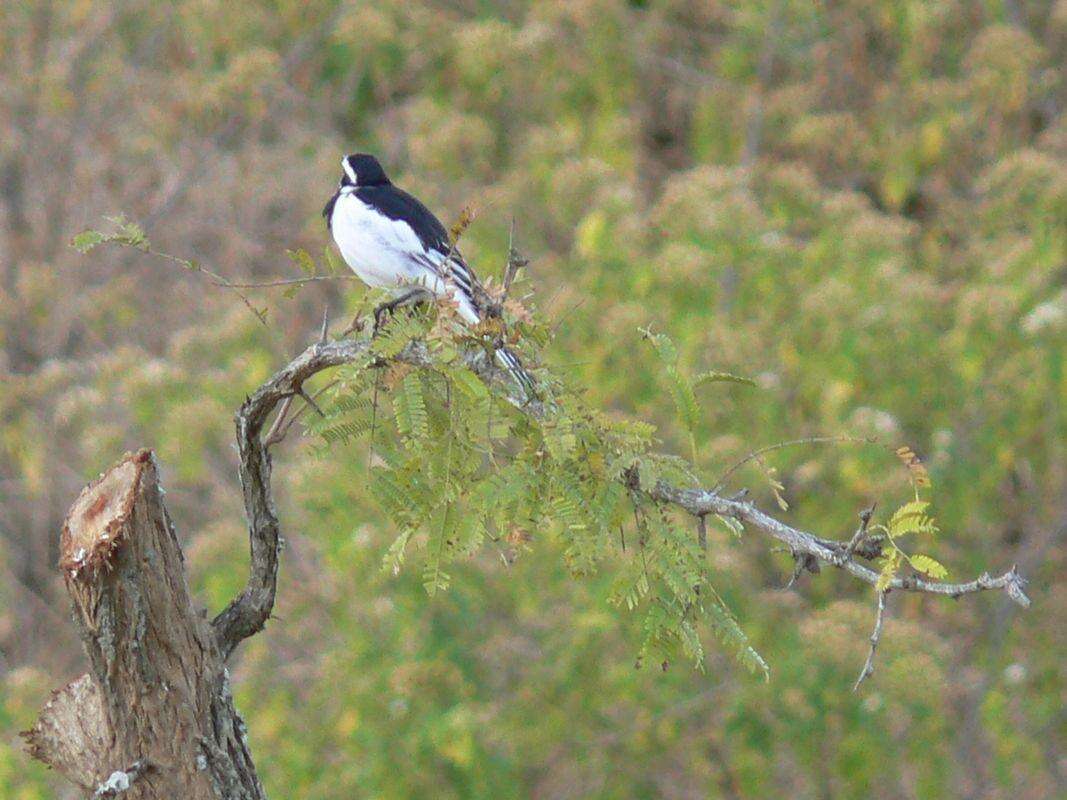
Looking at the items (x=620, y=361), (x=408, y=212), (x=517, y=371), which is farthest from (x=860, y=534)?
(x=620, y=361)

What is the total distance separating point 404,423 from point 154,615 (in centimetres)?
78

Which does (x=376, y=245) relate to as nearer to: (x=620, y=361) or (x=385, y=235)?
(x=385, y=235)

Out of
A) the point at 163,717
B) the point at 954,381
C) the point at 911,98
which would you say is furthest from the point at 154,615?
the point at 911,98

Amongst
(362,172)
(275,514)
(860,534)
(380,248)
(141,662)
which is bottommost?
(860,534)

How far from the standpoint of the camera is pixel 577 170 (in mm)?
9484

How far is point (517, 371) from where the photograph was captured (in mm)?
4055

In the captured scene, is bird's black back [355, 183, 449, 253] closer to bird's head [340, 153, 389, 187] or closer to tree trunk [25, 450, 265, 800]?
bird's head [340, 153, 389, 187]

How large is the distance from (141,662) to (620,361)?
5375 millimetres

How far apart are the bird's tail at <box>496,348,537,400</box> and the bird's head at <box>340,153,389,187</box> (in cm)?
239

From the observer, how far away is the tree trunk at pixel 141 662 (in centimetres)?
412

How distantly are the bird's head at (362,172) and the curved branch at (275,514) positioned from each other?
2046mm

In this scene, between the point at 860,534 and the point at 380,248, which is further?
the point at 380,248

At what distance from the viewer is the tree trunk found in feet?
13.5

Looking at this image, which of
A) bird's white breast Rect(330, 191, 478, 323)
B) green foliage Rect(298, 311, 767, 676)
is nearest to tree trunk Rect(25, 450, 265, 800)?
green foliage Rect(298, 311, 767, 676)
